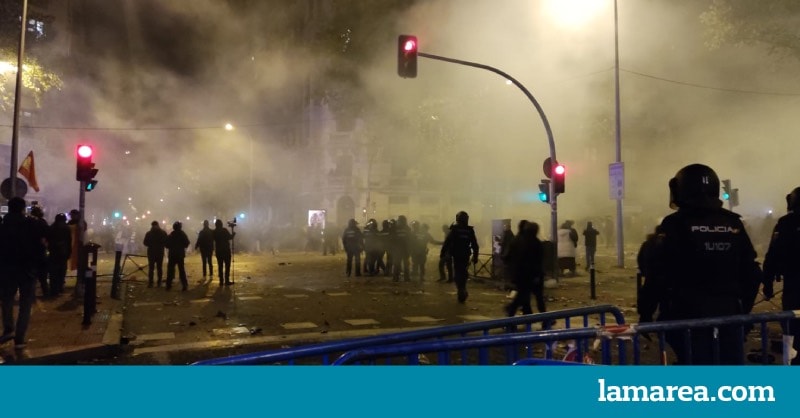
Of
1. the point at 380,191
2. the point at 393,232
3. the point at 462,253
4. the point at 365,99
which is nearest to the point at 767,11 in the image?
the point at 462,253

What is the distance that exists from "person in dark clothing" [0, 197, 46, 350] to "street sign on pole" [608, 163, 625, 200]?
12088 mm

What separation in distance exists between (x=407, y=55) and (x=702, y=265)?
333 inches

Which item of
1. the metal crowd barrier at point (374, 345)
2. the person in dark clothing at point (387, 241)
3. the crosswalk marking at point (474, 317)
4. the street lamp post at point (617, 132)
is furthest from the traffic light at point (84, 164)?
the street lamp post at point (617, 132)

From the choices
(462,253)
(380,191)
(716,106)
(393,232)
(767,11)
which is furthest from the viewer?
(380,191)

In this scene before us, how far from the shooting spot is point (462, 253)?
820 centimetres

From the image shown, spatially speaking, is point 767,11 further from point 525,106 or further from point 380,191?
point 380,191

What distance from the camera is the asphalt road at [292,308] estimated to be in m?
5.89

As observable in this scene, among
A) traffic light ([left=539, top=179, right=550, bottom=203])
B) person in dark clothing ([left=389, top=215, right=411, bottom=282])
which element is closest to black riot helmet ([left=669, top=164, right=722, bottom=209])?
traffic light ([left=539, top=179, right=550, bottom=203])

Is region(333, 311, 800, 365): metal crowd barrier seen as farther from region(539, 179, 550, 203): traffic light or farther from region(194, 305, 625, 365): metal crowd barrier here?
region(539, 179, 550, 203): traffic light

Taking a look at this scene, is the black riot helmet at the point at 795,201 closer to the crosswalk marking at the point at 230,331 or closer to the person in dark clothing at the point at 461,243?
the person in dark clothing at the point at 461,243

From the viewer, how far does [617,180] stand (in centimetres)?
1384

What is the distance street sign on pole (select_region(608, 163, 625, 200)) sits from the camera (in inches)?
541

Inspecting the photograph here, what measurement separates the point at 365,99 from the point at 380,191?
14323mm

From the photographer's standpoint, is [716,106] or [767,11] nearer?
[767,11]
